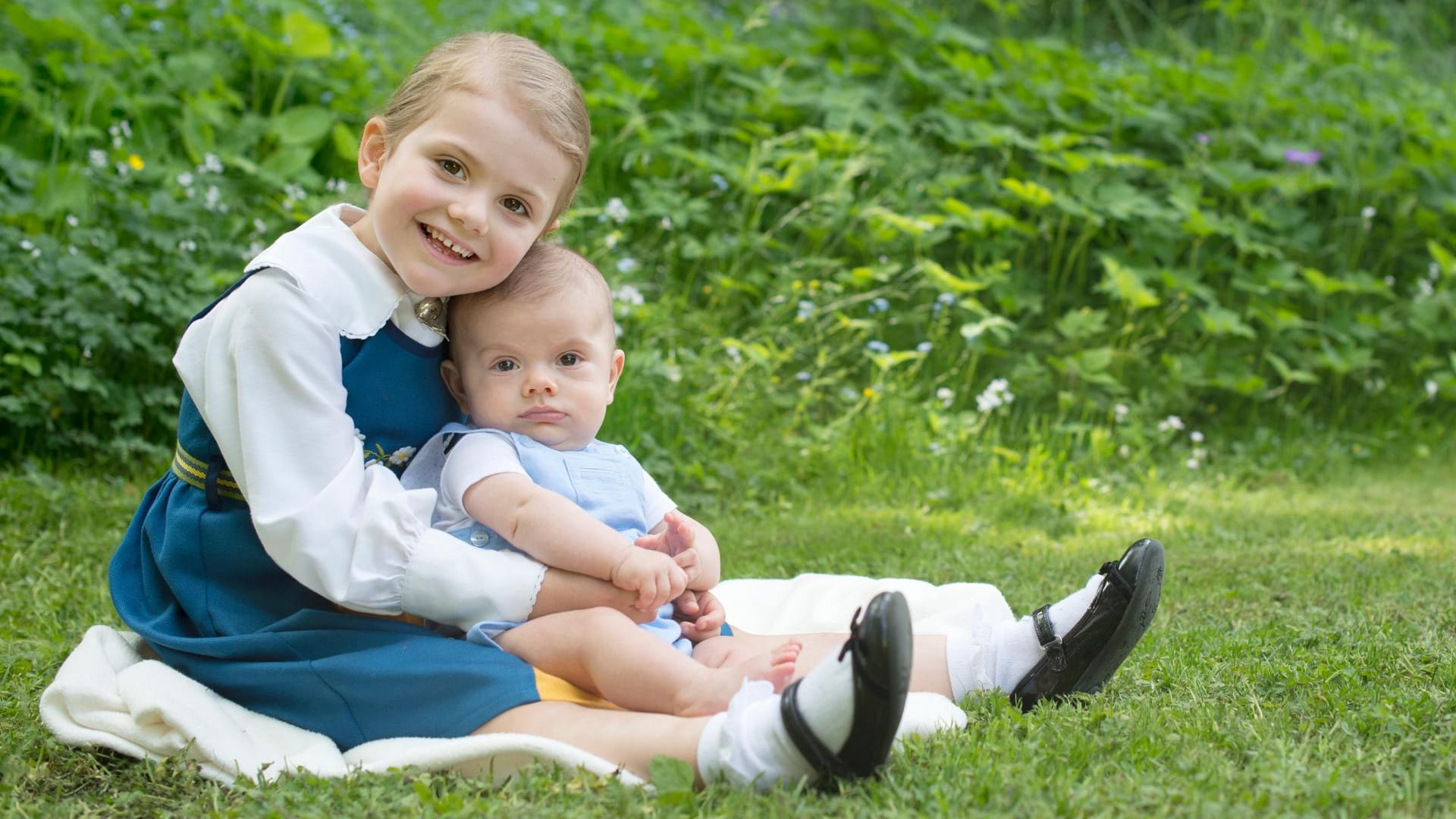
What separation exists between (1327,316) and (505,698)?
489 centimetres

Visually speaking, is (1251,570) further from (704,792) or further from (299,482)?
(299,482)

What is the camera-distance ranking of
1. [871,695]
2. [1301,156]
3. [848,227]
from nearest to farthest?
[871,695] → [848,227] → [1301,156]

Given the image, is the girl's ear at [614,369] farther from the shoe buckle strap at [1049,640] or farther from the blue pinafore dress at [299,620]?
the shoe buckle strap at [1049,640]

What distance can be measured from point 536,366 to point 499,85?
470mm

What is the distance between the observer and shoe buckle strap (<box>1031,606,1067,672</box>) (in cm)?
227

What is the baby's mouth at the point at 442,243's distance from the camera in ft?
7.27

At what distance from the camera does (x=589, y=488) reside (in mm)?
2334

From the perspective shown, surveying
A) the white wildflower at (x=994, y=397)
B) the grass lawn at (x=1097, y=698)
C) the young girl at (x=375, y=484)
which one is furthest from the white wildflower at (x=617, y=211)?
the young girl at (x=375, y=484)

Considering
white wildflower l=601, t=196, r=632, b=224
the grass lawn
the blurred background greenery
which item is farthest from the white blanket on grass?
white wildflower l=601, t=196, r=632, b=224

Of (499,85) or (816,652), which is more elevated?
(499,85)

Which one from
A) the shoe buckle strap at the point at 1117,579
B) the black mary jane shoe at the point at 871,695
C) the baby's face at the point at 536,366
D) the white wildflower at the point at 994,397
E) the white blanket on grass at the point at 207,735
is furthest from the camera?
the white wildflower at the point at 994,397

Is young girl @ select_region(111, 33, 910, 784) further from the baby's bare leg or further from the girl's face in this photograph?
the baby's bare leg

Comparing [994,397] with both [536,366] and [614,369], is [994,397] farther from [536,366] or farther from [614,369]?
[536,366]

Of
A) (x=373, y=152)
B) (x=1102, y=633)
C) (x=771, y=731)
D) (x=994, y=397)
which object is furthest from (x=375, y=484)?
(x=994, y=397)
